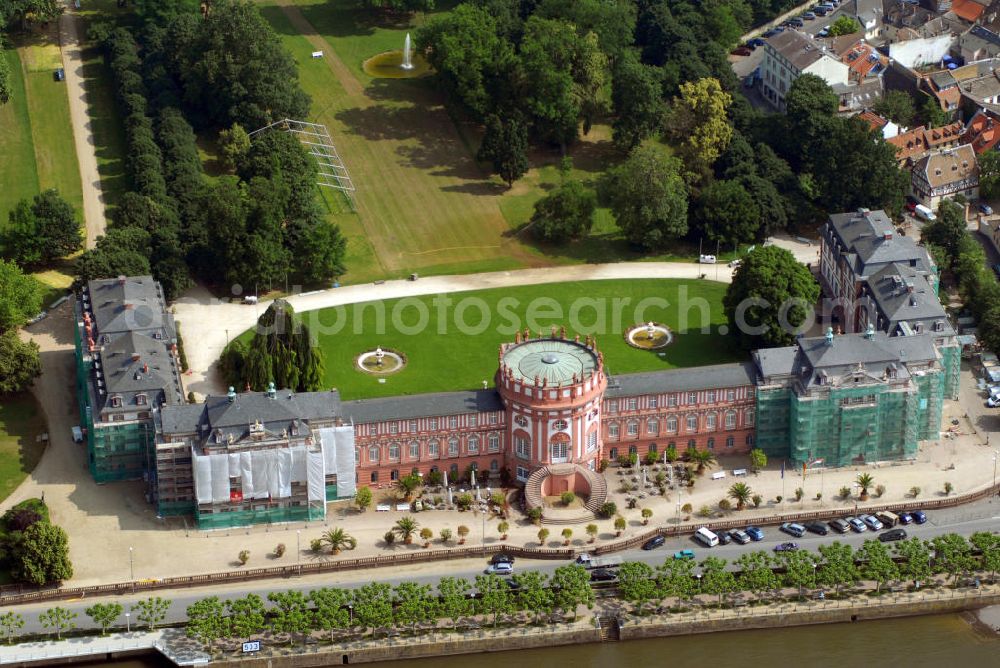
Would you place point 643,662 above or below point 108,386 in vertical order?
below

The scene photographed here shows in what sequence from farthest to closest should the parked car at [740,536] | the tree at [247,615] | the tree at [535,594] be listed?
the parked car at [740,536], the tree at [535,594], the tree at [247,615]

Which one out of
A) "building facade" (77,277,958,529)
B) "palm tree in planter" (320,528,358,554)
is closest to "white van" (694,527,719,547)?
"building facade" (77,277,958,529)

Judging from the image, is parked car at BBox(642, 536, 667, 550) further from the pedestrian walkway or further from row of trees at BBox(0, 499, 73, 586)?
row of trees at BBox(0, 499, 73, 586)

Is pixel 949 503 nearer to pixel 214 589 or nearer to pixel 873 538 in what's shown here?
pixel 873 538

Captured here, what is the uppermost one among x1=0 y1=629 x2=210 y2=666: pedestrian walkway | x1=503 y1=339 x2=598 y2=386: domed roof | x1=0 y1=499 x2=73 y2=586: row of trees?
x1=503 y1=339 x2=598 y2=386: domed roof

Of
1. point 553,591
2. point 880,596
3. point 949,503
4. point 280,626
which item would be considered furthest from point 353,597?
point 949,503

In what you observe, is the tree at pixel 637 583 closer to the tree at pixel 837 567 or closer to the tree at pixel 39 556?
the tree at pixel 837 567

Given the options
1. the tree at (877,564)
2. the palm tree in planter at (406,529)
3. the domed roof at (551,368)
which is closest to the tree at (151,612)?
the palm tree in planter at (406,529)
